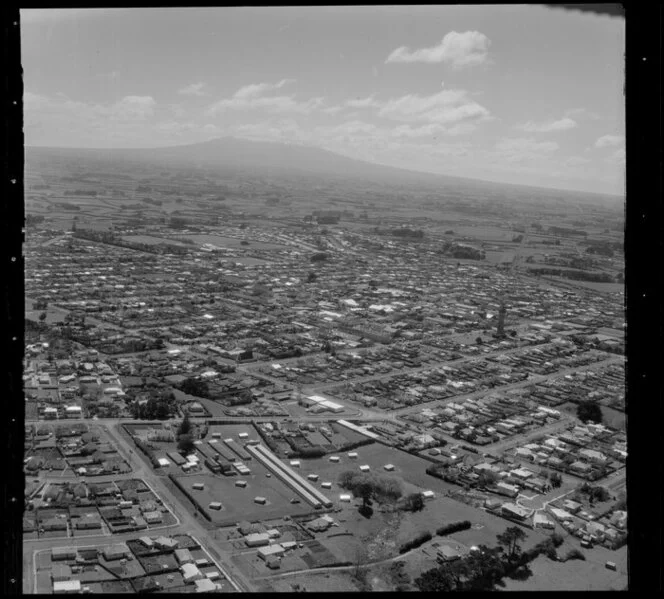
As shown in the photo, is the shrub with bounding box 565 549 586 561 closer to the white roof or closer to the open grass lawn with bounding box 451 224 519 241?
the white roof

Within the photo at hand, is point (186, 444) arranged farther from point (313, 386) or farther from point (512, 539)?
point (512, 539)

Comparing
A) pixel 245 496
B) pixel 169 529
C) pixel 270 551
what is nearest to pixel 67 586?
pixel 169 529

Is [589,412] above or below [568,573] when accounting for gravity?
above

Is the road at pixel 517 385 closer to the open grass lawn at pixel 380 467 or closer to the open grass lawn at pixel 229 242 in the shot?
the open grass lawn at pixel 380 467

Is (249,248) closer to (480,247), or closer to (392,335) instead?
(392,335)

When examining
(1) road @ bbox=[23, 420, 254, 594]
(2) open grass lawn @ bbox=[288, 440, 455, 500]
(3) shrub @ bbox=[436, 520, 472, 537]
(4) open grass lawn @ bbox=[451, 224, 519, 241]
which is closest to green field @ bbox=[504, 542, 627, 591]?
(3) shrub @ bbox=[436, 520, 472, 537]

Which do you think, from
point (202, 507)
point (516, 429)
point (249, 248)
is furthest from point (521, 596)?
point (249, 248)

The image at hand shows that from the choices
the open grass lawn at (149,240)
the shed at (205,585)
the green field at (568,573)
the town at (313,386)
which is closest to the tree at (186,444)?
the town at (313,386)
